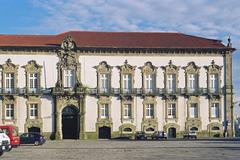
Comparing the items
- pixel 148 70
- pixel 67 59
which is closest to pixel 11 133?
pixel 67 59

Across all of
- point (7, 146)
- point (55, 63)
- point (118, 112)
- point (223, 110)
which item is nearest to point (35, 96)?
point (55, 63)

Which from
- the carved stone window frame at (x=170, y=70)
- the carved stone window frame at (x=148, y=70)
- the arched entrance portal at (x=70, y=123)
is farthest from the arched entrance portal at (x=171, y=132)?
the arched entrance portal at (x=70, y=123)

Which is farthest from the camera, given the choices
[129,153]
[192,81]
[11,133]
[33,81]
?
[192,81]

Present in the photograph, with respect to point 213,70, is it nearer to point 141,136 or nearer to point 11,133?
point 141,136

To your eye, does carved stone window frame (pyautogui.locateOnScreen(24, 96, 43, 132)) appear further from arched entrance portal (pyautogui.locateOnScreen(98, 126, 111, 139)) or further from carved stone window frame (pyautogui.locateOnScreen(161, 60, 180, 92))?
carved stone window frame (pyautogui.locateOnScreen(161, 60, 180, 92))

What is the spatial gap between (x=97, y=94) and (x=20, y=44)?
36.3 feet

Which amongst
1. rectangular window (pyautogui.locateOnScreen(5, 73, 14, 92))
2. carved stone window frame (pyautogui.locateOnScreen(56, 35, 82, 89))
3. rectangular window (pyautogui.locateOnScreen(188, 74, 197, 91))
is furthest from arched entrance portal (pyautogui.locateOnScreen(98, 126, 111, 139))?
rectangular window (pyautogui.locateOnScreen(5, 73, 14, 92))

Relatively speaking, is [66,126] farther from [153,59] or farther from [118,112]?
[153,59]

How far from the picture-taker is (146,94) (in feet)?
212

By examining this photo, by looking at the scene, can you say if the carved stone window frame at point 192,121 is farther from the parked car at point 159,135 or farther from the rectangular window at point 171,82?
the parked car at point 159,135

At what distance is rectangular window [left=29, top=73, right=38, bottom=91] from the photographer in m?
62.9

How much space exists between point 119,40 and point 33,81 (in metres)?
12.1

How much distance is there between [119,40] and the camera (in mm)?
66375

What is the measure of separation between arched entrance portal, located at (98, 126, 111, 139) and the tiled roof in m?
10.1
